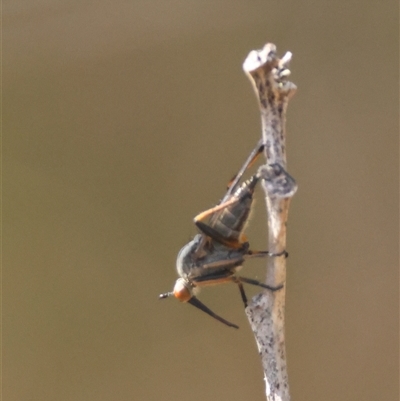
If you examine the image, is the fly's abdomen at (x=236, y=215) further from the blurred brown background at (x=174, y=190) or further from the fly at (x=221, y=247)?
the blurred brown background at (x=174, y=190)

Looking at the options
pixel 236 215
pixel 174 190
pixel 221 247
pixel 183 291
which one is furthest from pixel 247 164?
pixel 174 190

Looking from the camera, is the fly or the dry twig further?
the fly

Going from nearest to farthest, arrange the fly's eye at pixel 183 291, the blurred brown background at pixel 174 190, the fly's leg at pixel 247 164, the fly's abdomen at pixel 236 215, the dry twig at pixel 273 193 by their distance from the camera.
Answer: the dry twig at pixel 273 193
the fly's leg at pixel 247 164
the fly's abdomen at pixel 236 215
the fly's eye at pixel 183 291
the blurred brown background at pixel 174 190

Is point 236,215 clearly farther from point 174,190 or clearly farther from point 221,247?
point 174,190

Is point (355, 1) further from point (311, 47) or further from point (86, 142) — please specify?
point (86, 142)

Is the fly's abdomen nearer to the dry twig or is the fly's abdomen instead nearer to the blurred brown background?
the dry twig

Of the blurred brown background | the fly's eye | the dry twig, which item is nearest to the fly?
the fly's eye

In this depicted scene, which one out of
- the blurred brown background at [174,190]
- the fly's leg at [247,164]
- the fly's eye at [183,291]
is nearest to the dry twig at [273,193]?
the fly's leg at [247,164]
